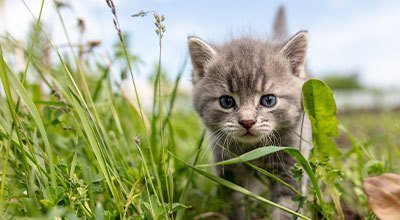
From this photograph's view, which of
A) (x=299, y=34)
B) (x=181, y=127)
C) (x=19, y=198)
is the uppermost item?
(x=299, y=34)

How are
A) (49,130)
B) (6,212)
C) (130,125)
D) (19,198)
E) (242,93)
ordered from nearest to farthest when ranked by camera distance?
(6,212), (19,198), (242,93), (49,130), (130,125)

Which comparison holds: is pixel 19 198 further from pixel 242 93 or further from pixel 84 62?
pixel 84 62

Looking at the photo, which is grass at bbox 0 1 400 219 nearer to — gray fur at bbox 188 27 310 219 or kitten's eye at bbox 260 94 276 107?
gray fur at bbox 188 27 310 219

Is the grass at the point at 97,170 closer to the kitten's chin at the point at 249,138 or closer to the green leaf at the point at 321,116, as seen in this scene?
the green leaf at the point at 321,116

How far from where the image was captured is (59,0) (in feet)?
8.04

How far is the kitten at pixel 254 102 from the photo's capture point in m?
2.30

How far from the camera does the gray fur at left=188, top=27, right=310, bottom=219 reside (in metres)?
2.31

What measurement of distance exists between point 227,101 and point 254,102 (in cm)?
15

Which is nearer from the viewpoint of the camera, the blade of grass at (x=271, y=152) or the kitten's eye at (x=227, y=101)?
the blade of grass at (x=271, y=152)

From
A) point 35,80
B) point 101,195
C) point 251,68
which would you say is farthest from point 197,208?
point 35,80

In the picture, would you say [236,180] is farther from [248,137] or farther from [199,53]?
[199,53]

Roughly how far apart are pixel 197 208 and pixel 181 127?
1843mm

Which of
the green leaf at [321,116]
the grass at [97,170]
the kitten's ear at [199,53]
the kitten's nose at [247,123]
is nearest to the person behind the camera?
the grass at [97,170]

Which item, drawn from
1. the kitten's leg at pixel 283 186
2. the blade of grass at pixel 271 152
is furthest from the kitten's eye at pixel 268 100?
the blade of grass at pixel 271 152
